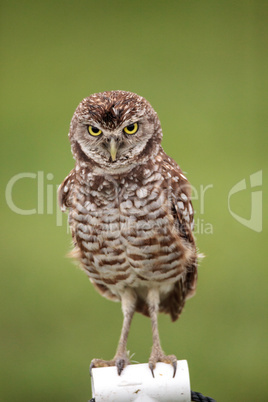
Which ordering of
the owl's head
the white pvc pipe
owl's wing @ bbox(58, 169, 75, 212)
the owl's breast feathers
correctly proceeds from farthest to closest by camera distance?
owl's wing @ bbox(58, 169, 75, 212) < the owl's breast feathers < the owl's head < the white pvc pipe

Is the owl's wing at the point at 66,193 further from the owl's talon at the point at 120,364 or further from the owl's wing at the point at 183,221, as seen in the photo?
the owl's talon at the point at 120,364

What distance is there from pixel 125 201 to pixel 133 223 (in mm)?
72

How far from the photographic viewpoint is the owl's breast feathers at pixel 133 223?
1.94 metres

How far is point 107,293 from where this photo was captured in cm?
236

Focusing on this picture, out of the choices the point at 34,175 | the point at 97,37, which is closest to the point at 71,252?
the point at 34,175

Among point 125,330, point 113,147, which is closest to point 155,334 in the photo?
point 125,330

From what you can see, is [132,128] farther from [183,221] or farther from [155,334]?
[155,334]

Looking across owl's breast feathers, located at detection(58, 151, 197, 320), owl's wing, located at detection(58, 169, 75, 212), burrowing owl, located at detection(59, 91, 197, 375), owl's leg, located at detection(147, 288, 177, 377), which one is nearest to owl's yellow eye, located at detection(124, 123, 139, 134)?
burrowing owl, located at detection(59, 91, 197, 375)

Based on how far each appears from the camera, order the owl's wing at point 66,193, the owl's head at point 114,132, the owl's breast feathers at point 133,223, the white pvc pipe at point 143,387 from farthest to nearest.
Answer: the owl's wing at point 66,193 < the owl's breast feathers at point 133,223 < the owl's head at point 114,132 < the white pvc pipe at point 143,387

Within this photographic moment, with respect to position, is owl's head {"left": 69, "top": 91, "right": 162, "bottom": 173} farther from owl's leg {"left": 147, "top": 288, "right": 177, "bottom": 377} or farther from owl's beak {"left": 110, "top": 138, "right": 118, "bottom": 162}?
owl's leg {"left": 147, "top": 288, "right": 177, "bottom": 377}

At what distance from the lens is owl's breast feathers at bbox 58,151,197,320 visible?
1.94 metres

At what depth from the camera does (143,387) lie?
1.62 metres

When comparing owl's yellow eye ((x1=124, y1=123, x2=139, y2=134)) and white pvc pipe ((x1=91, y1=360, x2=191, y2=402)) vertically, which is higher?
owl's yellow eye ((x1=124, y1=123, x2=139, y2=134))

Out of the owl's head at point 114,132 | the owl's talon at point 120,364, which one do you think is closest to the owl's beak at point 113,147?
the owl's head at point 114,132
